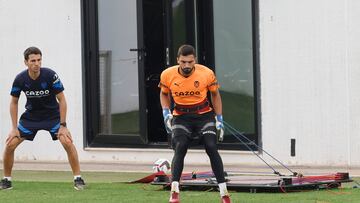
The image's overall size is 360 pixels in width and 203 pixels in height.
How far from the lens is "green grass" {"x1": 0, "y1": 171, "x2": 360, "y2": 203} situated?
12.9 metres

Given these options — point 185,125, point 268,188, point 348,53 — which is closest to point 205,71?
point 185,125

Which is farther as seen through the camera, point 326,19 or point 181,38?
point 181,38

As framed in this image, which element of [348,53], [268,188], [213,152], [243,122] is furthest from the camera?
[243,122]

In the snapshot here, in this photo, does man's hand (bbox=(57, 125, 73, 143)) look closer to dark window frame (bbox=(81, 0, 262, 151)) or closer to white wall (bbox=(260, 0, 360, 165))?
white wall (bbox=(260, 0, 360, 165))

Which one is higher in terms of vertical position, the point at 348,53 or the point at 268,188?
the point at 348,53

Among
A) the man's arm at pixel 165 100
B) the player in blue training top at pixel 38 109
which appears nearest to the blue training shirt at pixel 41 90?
the player in blue training top at pixel 38 109

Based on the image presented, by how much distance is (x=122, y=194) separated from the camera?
1362cm

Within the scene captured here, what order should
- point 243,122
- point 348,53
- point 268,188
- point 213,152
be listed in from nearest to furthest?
point 213,152
point 268,188
point 348,53
point 243,122

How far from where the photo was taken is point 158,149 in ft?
59.8

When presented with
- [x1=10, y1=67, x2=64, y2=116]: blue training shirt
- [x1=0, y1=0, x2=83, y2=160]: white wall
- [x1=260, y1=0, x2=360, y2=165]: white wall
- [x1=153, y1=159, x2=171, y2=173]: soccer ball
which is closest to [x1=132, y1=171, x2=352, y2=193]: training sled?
[x1=153, y1=159, x2=171, y2=173]: soccer ball

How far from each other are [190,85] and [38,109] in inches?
102

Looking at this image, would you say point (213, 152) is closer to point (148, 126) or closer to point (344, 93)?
point (344, 93)

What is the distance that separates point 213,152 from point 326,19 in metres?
5.06

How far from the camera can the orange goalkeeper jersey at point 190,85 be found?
1267 cm
